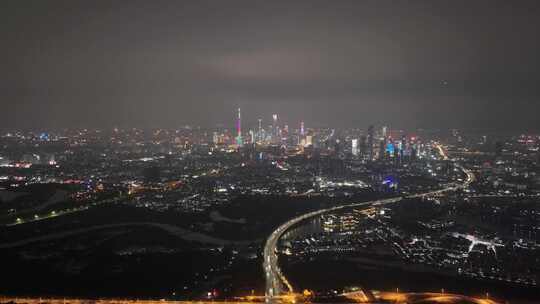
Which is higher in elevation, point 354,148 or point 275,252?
point 354,148

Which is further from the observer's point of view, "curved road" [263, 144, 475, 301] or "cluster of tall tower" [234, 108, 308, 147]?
"cluster of tall tower" [234, 108, 308, 147]

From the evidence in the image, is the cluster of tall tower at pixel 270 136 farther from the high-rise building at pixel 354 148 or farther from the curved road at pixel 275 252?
the curved road at pixel 275 252

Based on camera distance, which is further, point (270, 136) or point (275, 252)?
point (270, 136)

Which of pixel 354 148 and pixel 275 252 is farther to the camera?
pixel 354 148

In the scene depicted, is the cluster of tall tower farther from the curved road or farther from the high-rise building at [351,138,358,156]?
the curved road

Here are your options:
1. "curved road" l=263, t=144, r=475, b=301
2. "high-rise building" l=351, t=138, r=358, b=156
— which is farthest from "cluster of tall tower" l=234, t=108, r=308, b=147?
"curved road" l=263, t=144, r=475, b=301

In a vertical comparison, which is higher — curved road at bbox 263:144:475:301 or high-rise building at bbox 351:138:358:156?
high-rise building at bbox 351:138:358:156

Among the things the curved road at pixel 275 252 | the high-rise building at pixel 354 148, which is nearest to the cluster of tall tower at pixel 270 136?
the high-rise building at pixel 354 148

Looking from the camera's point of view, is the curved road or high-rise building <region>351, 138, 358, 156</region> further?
high-rise building <region>351, 138, 358, 156</region>

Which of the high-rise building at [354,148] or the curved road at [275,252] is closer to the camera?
the curved road at [275,252]

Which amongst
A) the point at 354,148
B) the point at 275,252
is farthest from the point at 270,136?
the point at 275,252

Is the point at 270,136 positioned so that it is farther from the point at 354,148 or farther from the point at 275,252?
the point at 275,252
